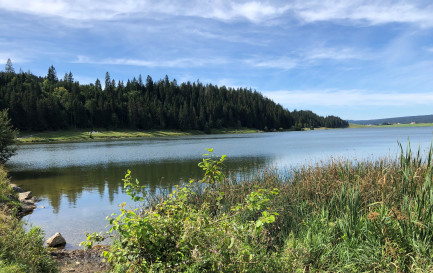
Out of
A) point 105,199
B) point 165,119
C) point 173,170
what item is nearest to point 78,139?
point 165,119

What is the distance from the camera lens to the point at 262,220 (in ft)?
14.1

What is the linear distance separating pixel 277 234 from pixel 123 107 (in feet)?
459

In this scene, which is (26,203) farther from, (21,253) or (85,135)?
(85,135)

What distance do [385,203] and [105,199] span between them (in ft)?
49.6

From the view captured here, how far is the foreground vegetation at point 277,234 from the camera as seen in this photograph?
14.5 feet

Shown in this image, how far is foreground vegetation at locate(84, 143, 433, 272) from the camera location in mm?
4422

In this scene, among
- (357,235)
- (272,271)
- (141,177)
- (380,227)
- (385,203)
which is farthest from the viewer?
(141,177)

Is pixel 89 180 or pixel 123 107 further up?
pixel 123 107

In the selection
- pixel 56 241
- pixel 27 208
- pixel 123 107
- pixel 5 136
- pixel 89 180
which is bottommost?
pixel 89 180

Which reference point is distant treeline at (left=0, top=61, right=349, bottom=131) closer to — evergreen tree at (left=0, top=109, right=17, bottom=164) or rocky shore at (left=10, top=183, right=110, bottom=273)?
evergreen tree at (left=0, top=109, right=17, bottom=164)

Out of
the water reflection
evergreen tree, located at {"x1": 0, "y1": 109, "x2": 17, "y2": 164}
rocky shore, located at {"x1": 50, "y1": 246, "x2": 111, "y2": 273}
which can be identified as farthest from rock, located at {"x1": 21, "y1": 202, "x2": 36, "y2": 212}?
evergreen tree, located at {"x1": 0, "y1": 109, "x2": 17, "y2": 164}

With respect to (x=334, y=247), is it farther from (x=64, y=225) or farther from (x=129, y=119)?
(x=129, y=119)

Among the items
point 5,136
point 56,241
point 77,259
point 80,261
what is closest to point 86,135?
point 5,136

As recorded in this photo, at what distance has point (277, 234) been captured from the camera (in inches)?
308
